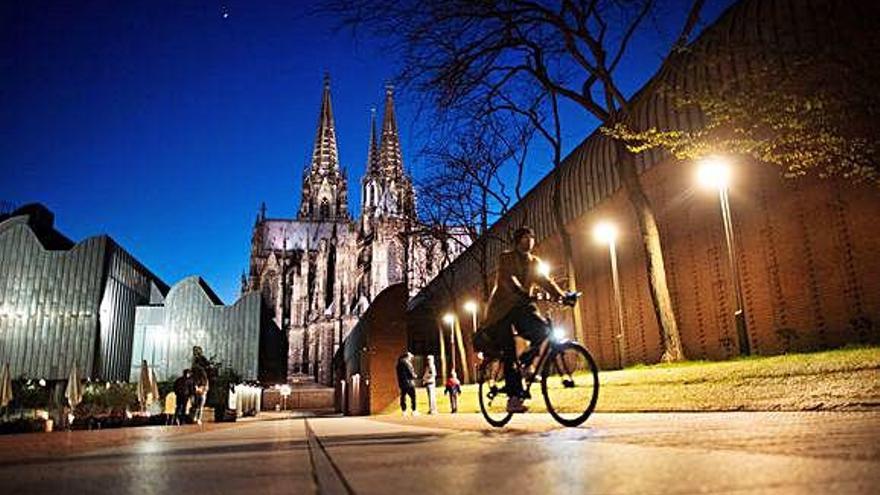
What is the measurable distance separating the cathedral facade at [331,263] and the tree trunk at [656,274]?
46.1m

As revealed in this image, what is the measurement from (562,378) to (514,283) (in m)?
1.05

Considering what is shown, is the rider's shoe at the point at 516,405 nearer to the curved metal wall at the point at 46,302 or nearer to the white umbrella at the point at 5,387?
the white umbrella at the point at 5,387

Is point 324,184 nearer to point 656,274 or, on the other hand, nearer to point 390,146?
point 390,146

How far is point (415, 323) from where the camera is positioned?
54.8 m

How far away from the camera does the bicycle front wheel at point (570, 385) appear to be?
19.2 ft

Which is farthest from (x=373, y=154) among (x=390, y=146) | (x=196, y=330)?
(x=196, y=330)

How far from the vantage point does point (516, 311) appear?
6.43m

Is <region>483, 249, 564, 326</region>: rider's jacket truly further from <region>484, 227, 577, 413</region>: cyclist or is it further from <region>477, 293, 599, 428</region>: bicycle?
<region>477, 293, 599, 428</region>: bicycle

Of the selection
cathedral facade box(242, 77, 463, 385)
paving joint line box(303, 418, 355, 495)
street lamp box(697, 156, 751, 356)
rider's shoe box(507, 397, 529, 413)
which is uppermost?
cathedral facade box(242, 77, 463, 385)

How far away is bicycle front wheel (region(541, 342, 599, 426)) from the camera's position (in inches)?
230

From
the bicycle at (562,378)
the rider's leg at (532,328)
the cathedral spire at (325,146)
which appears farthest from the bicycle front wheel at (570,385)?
the cathedral spire at (325,146)

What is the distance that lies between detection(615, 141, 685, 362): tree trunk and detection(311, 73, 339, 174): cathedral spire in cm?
10437

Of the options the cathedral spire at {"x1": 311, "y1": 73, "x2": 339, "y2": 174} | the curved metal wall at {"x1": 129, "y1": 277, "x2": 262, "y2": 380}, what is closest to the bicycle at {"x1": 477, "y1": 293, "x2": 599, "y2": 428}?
the curved metal wall at {"x1": 129, "y1": 277, "x2": 262, "y2": 380}

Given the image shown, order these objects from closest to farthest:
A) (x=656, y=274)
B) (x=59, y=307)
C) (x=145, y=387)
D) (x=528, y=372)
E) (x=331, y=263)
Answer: (x=528, y=372) → (x=656, y=274) → (x=145, y=387) → (x=59, y=307) → (x=331, y=263)
